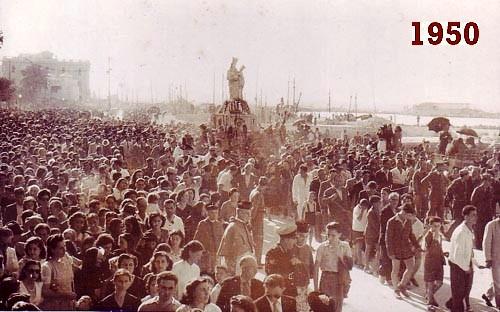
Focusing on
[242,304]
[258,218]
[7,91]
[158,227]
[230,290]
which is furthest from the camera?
[7,91]

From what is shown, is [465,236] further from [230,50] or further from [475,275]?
[230,50]

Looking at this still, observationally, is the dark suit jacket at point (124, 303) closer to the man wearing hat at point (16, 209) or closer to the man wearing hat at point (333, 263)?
the man wearing hat at point (333, 263)

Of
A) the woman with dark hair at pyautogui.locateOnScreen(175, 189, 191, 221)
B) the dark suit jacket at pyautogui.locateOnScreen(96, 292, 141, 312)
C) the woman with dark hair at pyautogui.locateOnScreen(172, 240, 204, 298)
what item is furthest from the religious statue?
the dark suit jacket at pyautogui.locateOnScreen(96, 292, 141, 312)

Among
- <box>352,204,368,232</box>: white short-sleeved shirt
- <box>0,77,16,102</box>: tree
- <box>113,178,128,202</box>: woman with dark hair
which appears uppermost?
<box>0,77,16,102</box>: tree

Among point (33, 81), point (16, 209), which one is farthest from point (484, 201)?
point (33, 81)

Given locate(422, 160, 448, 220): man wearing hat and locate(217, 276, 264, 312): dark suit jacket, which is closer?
locate(217, 276, 264, 312): dark suit jacket

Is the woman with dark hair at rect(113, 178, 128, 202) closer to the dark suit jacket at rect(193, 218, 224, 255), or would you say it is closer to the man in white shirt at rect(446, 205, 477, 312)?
the dark suit jacket at rect(193, 218, 224, 255)

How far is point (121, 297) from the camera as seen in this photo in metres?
3.54

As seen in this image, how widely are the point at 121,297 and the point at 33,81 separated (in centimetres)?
370

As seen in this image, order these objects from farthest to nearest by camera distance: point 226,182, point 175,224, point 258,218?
point 226,182 → point 258,218 → point 175,224

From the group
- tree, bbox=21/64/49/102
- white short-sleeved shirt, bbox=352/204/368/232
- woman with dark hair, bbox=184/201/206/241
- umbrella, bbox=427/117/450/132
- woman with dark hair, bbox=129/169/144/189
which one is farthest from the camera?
tree, bbox=21/64/49/102

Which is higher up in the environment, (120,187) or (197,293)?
(120,187)

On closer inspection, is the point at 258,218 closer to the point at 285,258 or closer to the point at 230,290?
the point at 285,258

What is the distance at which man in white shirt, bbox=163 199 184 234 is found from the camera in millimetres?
4547
